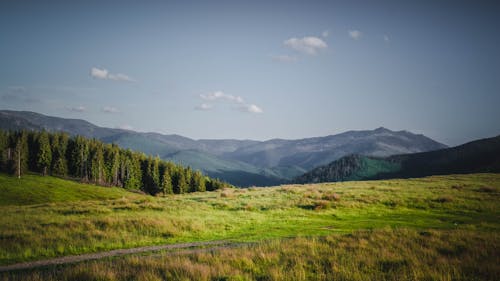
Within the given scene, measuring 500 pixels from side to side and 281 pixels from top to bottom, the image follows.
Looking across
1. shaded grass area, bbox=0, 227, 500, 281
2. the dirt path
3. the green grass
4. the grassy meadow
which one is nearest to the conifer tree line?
the green grass

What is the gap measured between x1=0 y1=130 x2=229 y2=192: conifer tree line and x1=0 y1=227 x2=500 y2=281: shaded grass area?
9842 centimetres

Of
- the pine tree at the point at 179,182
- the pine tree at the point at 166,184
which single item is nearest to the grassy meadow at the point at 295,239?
the pine tree at the point at 166,184

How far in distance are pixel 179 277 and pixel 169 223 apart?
48.4ft

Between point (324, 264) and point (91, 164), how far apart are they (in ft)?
373

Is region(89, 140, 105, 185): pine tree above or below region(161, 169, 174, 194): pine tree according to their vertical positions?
above

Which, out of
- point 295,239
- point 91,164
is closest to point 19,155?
point 91,164

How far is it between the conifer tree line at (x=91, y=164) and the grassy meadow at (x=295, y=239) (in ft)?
258

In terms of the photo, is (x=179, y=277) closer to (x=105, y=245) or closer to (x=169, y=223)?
(x=105, y=245)

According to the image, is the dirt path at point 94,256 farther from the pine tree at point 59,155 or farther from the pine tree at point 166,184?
the pine tree at point 59,155

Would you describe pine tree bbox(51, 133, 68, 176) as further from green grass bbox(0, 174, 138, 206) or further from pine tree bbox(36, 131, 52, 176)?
green grass bbox(0, 174, 138, 206)

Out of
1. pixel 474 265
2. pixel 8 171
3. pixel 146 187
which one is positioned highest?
pixel 474 265

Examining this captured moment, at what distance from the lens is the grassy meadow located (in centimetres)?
975

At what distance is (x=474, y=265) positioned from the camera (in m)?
9.93

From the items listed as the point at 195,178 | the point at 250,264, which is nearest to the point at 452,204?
the point at 250,264
